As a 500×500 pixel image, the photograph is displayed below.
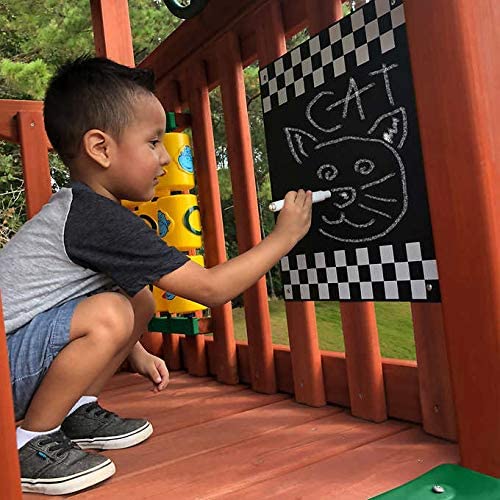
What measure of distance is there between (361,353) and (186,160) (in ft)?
3.07

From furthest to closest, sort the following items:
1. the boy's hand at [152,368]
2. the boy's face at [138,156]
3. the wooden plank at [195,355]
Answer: the wooden plank at [195,355] → the boy's hand at [152,368] → the boy's face at [138,156]

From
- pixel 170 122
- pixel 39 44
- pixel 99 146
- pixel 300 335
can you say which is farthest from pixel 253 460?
pixel 39 44

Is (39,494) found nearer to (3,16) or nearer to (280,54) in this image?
(280,54)

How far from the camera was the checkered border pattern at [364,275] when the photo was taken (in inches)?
43.6

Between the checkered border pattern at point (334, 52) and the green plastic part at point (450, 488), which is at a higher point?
the checkered border pattern at point (334, 52)

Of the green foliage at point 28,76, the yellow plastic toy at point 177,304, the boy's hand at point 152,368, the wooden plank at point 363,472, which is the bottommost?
the wooden plank at point 363,472

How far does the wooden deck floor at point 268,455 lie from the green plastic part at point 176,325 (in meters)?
0.40

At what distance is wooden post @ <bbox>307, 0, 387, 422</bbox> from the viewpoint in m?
1.37

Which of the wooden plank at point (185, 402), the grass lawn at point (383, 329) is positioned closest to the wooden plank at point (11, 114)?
the wooden plank at point (185, 402)

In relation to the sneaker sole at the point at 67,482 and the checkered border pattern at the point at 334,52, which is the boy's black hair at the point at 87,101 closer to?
the checkered border pattern at the point at 334,52

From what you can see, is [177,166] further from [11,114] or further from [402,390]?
[402,390]

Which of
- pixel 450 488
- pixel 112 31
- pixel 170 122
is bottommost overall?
pixel 450 488

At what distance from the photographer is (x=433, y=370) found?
1246mm

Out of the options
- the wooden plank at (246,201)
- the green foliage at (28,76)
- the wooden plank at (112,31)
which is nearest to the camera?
the wooden plank at (246,201)
